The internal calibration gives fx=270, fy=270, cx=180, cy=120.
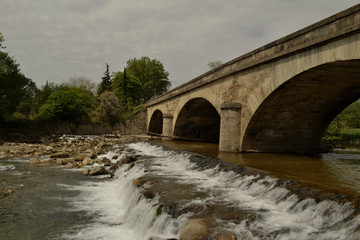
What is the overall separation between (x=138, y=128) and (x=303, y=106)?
2751 centimetres

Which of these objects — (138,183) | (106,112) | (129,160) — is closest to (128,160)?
(129,160)

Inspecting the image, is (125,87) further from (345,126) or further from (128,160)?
(128,160)

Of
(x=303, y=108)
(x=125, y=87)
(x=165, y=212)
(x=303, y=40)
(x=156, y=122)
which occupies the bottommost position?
(x=165, y=212)

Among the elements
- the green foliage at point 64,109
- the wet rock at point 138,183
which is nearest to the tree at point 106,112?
the green foliage at point 64,109

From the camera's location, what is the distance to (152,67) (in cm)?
6156

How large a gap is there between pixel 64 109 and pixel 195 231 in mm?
36227

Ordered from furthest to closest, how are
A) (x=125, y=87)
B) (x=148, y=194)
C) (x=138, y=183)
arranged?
1. (x=125, y=87)
2. (x=138, y=183)
3. (x=148, y=194)

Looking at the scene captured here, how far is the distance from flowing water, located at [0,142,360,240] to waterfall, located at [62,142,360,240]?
0.01m

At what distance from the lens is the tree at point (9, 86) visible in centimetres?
2691

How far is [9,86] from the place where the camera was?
27938 millimetres

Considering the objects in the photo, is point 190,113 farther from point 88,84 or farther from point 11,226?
point 88,84

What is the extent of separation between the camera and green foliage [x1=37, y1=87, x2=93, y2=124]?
116 feet

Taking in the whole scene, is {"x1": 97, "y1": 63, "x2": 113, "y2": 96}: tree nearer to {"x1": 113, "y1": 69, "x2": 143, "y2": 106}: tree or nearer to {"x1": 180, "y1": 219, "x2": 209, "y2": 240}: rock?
{"x1": 113, "y1": 69, "x2": 143, "y2": 106}: tree

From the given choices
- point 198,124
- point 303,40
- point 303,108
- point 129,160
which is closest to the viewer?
point 303,40
